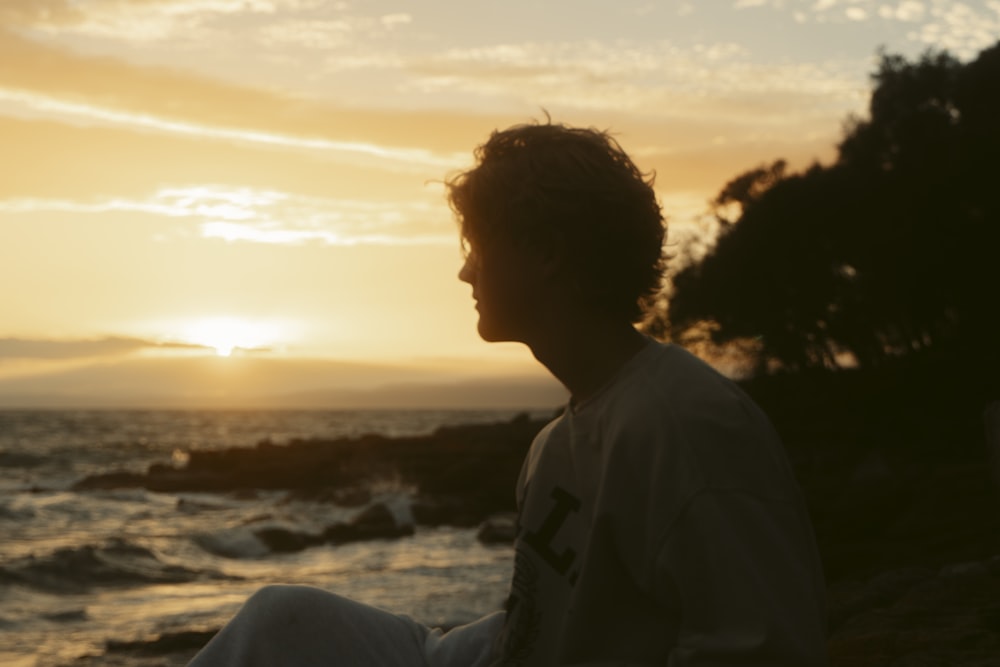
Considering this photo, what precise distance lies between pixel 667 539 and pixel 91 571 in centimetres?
1235

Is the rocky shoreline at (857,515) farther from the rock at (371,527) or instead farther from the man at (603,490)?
the man at (603,490)

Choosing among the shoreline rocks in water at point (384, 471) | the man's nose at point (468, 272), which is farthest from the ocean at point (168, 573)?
the man's nose at point (468, 272)

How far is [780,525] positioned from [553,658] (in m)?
0.59

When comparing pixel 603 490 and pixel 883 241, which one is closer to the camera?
pixel 603 490

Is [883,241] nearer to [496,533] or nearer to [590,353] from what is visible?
[496,533]

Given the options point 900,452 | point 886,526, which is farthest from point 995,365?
point 886,526

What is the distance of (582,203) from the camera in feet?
8.21

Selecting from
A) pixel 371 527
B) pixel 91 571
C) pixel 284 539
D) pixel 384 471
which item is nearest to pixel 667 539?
pixel 91 571

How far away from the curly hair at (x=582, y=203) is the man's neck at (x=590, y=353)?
6 cm

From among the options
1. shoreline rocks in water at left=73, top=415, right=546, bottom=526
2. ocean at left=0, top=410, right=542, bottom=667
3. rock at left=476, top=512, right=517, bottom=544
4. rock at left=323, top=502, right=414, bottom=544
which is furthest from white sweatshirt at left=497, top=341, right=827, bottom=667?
shoreline rocks in water at left=73, top=415, right=546, bottom=526

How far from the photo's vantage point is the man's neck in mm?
2499

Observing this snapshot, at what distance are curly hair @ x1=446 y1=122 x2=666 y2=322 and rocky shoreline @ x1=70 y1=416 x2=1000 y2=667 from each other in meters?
1.90

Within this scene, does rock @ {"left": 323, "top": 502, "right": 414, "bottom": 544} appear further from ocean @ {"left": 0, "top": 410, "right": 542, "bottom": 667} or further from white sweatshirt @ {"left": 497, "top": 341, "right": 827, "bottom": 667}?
white sweatshirt @ {"left": 497, "top": 341, "right": 827, "bottom": 667}

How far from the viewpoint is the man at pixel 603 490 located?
2.08 meters
